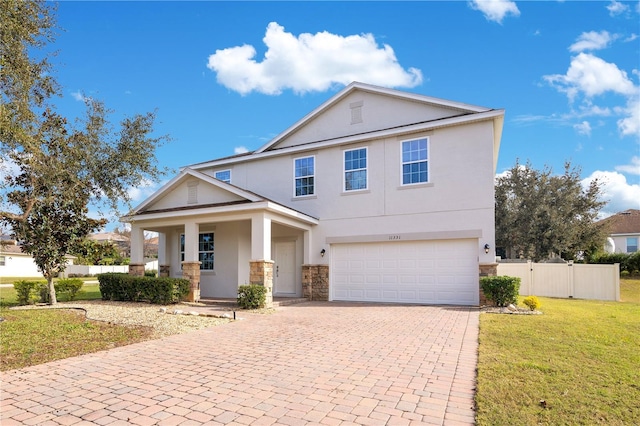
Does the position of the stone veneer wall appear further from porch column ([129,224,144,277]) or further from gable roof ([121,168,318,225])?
porch column ([129,224,144,277])

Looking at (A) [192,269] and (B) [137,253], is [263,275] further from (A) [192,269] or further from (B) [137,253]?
(B) [137,253]

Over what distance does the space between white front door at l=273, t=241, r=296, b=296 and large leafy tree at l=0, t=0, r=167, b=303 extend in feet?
19.6

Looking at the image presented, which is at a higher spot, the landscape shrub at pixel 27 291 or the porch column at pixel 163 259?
the porch column at pixel 163 259

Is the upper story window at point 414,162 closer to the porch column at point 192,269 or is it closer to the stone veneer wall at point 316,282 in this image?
the stone veneer wall at point 316,282

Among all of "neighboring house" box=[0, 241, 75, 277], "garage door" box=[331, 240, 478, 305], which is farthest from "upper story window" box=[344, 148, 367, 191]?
"neighboring house" box=[0, 241, 75, 277]

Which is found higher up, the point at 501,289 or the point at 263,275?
the point at 263,275

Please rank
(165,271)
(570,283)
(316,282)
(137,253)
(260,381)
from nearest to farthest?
(260,381)
(137,253)
(316,282)
(570,283)
(165,271)

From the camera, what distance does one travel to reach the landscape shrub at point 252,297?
41.0ft

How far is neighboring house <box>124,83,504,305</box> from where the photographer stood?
13.9 metres

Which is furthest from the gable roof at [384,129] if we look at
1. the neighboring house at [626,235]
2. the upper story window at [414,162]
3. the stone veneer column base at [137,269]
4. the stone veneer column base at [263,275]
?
the neighboring house at [626,235]

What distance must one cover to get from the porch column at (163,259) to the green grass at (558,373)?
46.3 feet

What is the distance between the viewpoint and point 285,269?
1738cm

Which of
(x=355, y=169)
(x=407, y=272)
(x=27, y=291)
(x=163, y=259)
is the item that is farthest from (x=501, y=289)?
(x=27, y=291)

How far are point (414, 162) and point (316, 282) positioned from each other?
20.1 feet
